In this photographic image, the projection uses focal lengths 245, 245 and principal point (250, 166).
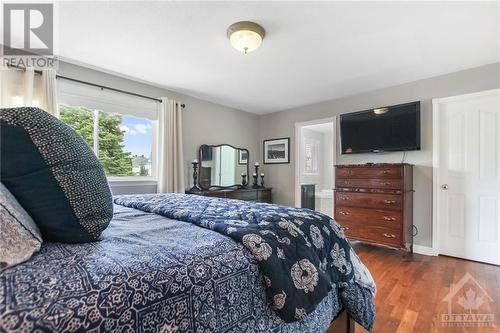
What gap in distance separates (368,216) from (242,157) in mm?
2494

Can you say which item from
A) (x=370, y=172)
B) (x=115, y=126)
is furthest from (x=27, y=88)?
(x=370, y=172)

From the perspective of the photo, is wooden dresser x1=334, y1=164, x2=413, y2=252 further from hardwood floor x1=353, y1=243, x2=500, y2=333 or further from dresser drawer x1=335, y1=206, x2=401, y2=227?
hardwood floor x1=353, y1=243, x2=500, y2=333

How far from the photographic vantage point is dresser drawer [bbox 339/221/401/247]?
3.02 metres

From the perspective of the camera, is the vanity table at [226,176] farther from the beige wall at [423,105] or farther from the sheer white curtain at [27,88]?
the sheer white curtain at [27,88]

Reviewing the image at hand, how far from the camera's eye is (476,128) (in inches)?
117

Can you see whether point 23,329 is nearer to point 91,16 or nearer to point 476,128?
point 91,16

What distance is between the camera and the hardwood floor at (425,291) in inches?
66.5

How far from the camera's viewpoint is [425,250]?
3.23 metres

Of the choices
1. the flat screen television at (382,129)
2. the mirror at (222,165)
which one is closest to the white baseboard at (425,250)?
the flat screen television at (382,129)

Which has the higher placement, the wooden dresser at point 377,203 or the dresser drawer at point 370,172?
the dresser drawer at point 370,172

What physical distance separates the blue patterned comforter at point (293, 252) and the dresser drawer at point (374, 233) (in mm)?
1852

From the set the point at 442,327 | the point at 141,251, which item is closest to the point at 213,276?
the point at 141,251

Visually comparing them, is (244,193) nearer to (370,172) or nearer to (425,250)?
(370,172)

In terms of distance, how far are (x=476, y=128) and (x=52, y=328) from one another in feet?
13.4
